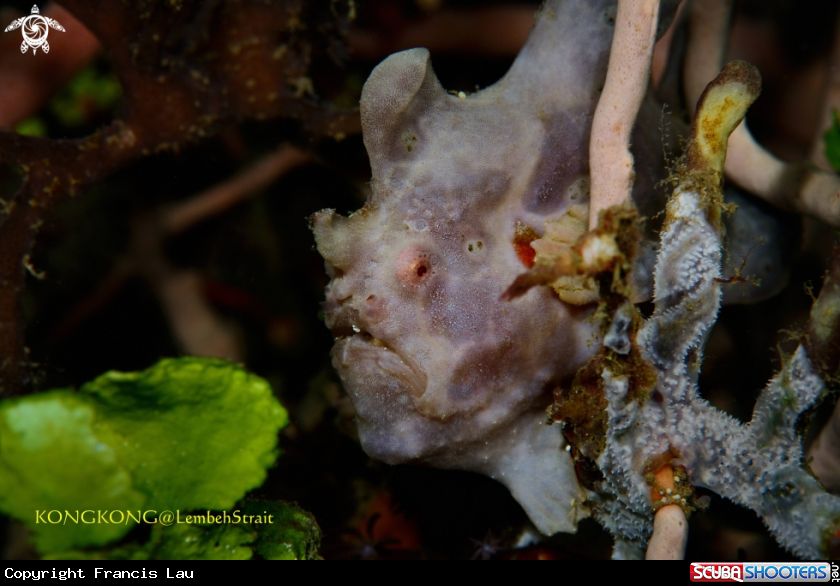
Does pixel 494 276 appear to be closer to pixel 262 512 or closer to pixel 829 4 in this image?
pixel 262 512

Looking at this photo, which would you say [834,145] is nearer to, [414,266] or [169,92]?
[414,266]

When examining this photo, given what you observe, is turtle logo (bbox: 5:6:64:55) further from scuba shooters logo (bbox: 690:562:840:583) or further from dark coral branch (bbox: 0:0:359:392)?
scuba shooters logo (bbox: 690:562:840:583)

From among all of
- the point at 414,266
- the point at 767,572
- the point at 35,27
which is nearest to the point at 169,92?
the point at 35,27

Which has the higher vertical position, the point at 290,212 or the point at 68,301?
the point at 290,212

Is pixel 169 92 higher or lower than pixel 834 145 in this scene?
higher

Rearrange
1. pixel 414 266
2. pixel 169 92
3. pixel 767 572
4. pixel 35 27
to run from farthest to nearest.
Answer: pixel 35 27 < pixel 169 92 < pixel 414 266 < pixel 767 572

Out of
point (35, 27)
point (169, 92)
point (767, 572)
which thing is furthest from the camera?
point (35, 27)

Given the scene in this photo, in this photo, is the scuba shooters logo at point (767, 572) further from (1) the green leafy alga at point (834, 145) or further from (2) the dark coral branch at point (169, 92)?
(2) the dark coral branch at point (169, 92)

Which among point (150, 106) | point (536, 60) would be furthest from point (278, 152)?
point (536, 60)
